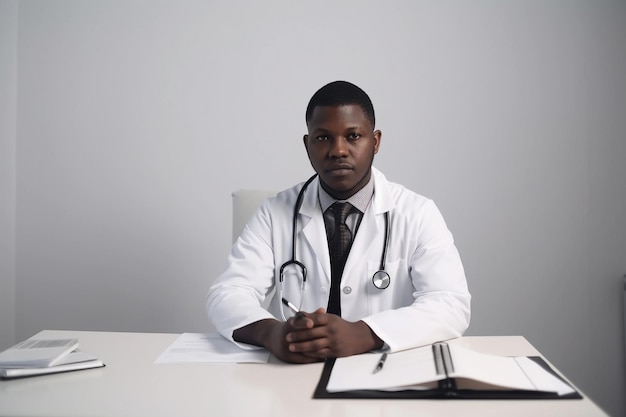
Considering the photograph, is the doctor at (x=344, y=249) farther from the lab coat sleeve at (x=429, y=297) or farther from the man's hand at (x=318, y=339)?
the man's hand at (x=318, y=339)

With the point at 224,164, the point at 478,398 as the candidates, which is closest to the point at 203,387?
the point at 478,398

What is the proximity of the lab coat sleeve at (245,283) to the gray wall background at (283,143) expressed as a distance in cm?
109

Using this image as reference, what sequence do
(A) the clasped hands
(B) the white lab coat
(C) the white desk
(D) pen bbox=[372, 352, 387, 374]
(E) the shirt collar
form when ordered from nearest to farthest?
(C) the white desk, (D) pen bbox=[372, 352, 387, 374], (A) the clasped hands, (B) the white lab coat, (E) the shirt collar

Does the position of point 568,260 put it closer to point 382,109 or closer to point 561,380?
point 382,109

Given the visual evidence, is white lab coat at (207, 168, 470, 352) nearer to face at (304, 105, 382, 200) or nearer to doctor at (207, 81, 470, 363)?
doctor at (207, 81, 470, 363)

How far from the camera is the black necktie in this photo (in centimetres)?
165

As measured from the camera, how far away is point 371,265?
1.62 m

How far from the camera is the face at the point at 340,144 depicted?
1571 mm

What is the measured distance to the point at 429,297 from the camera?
55.7 inches

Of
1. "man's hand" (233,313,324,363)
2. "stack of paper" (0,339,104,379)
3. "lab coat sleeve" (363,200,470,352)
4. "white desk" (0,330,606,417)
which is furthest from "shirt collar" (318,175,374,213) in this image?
"stack of paper" (0,339,104,379)

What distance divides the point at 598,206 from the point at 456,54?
928 millimetres

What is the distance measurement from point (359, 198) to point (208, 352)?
2.18ft

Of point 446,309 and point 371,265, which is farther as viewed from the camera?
point 371,265

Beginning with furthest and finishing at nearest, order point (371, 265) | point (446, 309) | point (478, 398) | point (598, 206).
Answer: point (598, 206) < point (371, 265) < point (446, 309) < point (478, 398)
